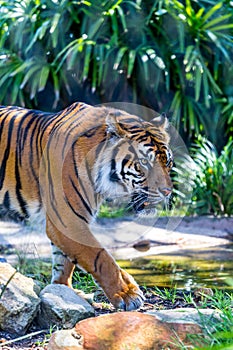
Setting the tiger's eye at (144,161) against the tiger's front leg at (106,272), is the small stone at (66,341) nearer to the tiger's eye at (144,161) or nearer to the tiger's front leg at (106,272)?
the tiger's front leg at (106,272)

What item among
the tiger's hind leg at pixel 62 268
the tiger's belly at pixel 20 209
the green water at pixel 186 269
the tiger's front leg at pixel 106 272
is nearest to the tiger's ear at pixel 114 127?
the tiger's front leg at pixel 106 272

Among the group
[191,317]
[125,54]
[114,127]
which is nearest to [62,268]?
[114,127]

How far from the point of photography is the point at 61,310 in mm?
3662

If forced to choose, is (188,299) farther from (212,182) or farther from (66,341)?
(212,182)

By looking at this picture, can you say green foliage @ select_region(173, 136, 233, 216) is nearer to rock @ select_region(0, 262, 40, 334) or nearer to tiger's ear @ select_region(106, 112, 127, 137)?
tiger's ear @ select_region(106, 112, 127, 137)

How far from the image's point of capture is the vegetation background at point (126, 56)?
965 centimetres

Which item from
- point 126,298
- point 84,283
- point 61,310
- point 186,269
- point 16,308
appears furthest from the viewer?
point 186,269

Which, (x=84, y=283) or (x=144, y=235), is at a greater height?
(x=84, y=283)

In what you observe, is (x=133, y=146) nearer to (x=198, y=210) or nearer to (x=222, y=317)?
(x=222, y=317)

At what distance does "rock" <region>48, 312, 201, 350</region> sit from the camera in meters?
2.86

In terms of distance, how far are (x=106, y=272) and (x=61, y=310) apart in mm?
464

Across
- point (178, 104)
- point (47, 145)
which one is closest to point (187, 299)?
point (47, 145)

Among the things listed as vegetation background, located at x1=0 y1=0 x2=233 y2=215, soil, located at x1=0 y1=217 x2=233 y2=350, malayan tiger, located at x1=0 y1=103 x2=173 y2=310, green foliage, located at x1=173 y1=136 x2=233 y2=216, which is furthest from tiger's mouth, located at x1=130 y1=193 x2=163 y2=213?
vegetation background, located at x1=0 y1=0 x2=233 y2=215

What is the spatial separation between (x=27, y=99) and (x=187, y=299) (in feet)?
20.7
